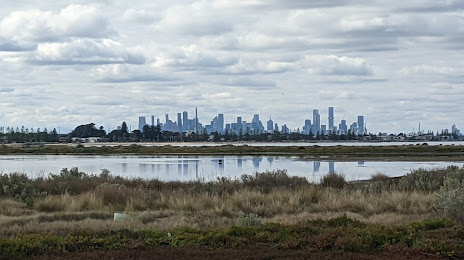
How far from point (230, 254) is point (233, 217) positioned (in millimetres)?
5535

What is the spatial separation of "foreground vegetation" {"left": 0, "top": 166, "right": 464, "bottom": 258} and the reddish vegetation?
304 millimetres

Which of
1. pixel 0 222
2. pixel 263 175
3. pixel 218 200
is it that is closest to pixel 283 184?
pixel 263 175

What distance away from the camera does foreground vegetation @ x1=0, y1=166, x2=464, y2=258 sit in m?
10.8

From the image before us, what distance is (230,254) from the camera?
1007 cm

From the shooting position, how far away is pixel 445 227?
12.5 m

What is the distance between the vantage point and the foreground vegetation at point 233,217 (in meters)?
10.8

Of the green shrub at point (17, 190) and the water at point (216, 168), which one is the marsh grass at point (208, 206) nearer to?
the green shrub at point (17, 190)

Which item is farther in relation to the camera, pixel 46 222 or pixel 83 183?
pixel 83 183

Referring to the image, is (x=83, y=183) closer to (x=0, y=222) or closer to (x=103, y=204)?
(x=103, y=204)

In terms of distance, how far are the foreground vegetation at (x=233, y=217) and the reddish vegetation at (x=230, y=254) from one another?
1.00ft

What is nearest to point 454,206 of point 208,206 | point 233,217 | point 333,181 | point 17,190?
point 233,217

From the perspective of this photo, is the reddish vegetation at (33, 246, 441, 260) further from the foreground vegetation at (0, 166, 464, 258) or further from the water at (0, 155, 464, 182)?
the water at (0, 155, 464, 182)

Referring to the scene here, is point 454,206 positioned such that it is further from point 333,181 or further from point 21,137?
point 21,137

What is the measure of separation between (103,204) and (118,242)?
7.45 meters
